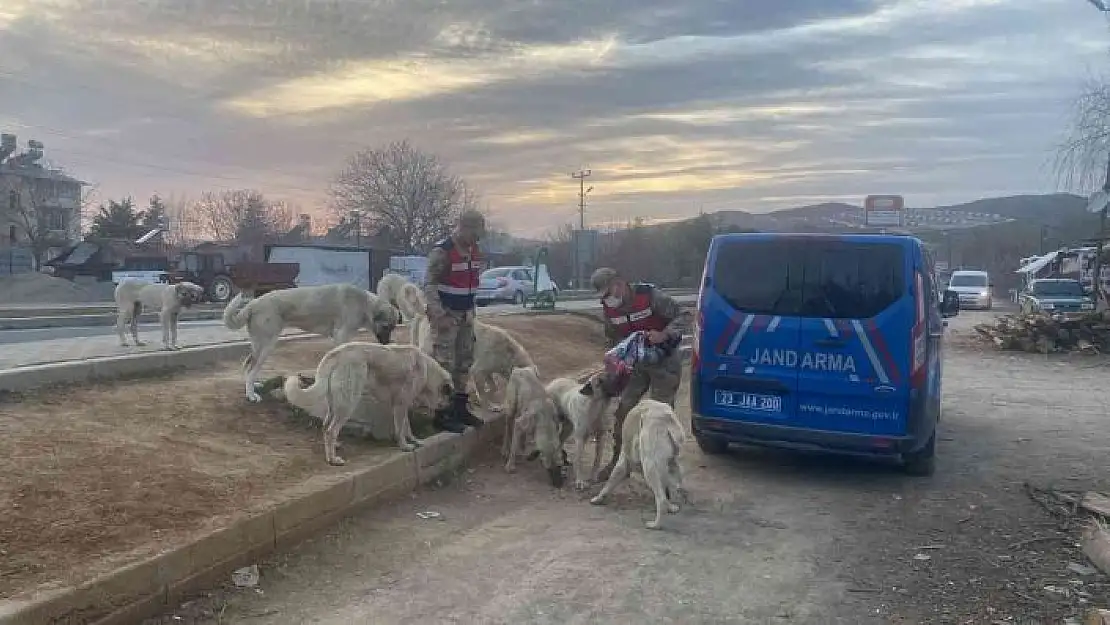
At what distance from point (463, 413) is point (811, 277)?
3328 millimetres

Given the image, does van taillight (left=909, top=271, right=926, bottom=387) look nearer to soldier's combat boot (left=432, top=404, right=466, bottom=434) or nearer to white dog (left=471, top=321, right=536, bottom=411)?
white dog (left=471, top=321, right=536, bottom=411)

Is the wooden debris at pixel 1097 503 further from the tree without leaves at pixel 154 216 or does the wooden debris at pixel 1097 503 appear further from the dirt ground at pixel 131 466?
the tree without leaves at pixel 154 216

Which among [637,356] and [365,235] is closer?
[637,356]

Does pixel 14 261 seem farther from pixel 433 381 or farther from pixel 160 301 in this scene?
pixel 433 381

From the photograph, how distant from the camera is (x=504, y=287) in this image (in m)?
31.9

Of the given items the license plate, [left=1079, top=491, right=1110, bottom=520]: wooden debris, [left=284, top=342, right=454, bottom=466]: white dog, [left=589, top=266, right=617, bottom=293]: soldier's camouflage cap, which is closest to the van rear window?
the license plate

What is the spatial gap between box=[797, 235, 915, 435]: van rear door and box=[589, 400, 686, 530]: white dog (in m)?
1.45

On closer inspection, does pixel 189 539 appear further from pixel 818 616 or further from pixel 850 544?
pixel 850 544

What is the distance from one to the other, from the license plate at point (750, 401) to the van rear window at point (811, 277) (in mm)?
709

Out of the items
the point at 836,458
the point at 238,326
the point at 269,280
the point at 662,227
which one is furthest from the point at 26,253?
the point at 836,458

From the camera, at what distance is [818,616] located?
14.0 feet

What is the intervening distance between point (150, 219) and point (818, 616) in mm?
72556

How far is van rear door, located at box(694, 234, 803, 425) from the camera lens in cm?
Answer: 691

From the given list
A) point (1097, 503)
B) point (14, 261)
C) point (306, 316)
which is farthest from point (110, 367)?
point (14, 261)
